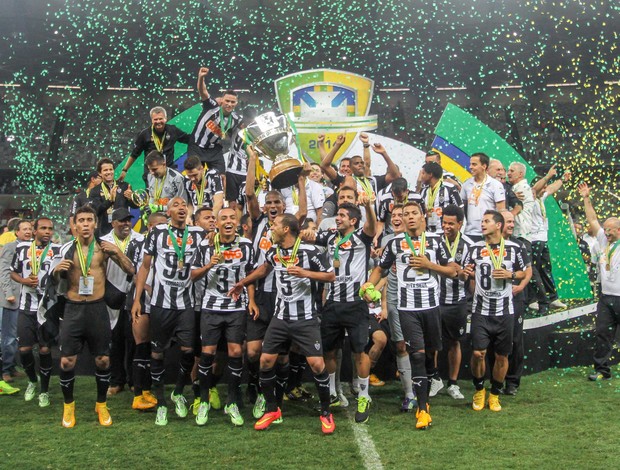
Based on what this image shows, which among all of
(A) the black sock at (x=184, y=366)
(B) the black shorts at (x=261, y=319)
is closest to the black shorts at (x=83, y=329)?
(A) the black sock at (x=184, y=366)

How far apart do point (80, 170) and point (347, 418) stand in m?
14.0

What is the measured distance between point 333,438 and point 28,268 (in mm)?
3545

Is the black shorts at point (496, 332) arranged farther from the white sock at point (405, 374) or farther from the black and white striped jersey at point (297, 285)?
the black and white striped jersey at point (297, 285)

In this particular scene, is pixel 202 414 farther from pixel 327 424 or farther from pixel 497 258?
pixel 497 258

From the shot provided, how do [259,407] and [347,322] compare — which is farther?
[259,407]

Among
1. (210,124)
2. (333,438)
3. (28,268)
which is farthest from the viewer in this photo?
(210,124)

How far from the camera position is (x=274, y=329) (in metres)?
5.32

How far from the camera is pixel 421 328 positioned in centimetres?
554

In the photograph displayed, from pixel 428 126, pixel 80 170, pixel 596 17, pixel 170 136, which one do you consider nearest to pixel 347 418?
pixel 170 136

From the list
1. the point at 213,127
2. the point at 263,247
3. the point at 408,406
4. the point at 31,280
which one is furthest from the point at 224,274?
the point at 213,127

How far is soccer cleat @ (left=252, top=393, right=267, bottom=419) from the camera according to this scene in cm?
562

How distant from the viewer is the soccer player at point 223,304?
5.53 m

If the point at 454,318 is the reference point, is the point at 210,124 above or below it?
above

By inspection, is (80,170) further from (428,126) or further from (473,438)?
(473,438)
